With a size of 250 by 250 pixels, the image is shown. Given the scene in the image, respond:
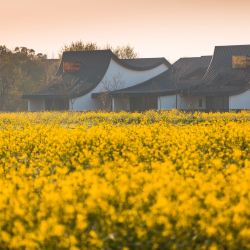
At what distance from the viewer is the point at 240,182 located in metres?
7.82

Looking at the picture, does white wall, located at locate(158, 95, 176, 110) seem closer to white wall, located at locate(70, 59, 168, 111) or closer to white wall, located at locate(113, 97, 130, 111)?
white wall, located at locate(113, 97, 130, 111)

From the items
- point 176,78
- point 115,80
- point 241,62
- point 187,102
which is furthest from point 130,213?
point 176,78

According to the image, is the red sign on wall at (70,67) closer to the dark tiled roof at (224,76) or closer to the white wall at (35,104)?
the white wall at (35,104)

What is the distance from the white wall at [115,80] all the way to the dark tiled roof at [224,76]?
20.0ft

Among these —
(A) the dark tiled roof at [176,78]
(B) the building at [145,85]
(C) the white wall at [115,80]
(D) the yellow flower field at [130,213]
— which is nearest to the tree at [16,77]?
(B) the building at [145,85]

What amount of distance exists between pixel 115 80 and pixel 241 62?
33.6ft

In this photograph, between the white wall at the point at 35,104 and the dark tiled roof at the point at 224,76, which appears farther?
the white wall at the point at 35,104

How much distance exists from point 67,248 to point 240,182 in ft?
7.59

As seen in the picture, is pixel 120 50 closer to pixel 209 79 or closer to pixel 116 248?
pixel 209 79

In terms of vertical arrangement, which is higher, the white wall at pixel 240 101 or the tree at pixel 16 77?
the tree at pixel 16 77

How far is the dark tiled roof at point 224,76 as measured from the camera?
Result: 48062 mm

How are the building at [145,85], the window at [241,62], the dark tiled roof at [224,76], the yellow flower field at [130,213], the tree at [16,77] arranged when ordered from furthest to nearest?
the tree at [16,77], the window at [241,62], the building at [145,85], the dark tiled roof at [224,76], the yellow flower field at [130,213]

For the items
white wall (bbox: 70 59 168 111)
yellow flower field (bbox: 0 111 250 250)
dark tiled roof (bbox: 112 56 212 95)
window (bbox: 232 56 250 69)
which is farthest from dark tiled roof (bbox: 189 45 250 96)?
yellow flower field (bbox: 0 111 250 250)

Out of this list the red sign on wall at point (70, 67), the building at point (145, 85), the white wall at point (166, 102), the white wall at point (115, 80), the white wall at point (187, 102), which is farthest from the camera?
the red sign on wall at point (70, 67)
